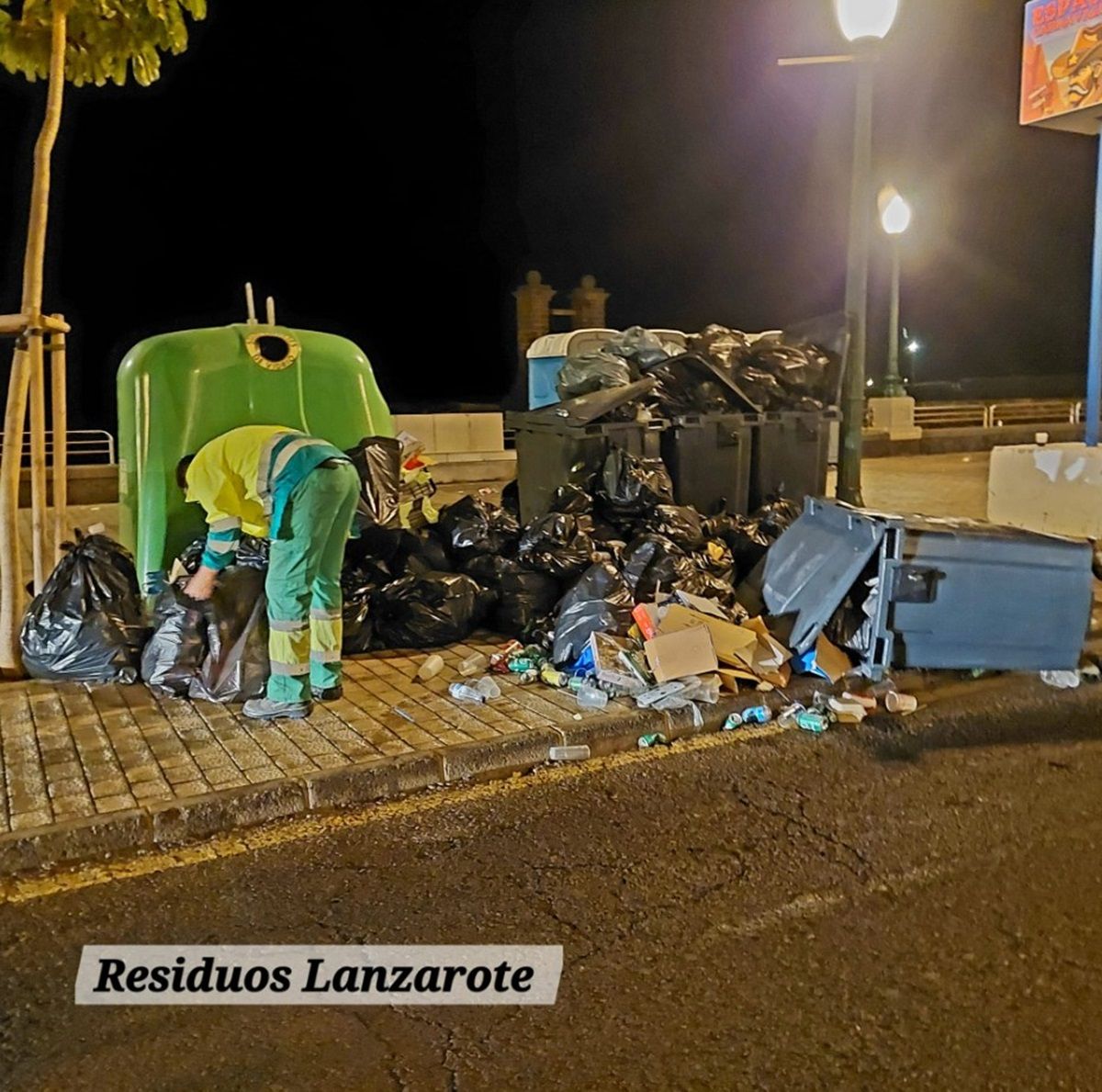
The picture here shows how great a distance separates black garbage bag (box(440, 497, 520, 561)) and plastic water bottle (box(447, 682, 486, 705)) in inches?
46.1

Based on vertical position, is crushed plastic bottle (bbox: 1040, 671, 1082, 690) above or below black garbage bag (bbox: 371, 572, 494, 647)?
below

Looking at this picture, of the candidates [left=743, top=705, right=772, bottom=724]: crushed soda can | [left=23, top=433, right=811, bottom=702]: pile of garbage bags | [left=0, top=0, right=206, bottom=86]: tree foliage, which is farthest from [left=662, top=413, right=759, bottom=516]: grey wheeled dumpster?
[left=0, top=0, right=206, bottom=86]: tree foliage

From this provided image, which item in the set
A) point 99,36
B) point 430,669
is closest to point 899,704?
point 430,669

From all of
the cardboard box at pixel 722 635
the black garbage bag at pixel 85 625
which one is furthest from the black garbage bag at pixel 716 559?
the black garbage bag at pixel 85 625

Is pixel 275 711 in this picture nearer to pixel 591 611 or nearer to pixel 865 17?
pixel 591 611

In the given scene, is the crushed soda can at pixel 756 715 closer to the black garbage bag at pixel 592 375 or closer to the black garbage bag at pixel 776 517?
the black garbage bag at pixel 776 517

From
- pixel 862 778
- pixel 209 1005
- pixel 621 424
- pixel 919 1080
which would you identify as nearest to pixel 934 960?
pixel 919 1080

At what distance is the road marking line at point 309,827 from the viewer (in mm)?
3244

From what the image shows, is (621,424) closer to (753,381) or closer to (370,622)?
(753,381)

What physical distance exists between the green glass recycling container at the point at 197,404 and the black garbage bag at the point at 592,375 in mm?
1793

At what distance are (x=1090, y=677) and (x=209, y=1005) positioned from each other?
452 centimetres

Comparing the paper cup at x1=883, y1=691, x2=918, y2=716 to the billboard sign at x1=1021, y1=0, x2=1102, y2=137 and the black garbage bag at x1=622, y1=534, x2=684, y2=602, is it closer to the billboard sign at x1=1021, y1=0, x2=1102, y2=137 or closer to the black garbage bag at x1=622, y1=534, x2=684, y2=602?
the black garbage bag at x1=622, y1=534, x2=684, y2=602

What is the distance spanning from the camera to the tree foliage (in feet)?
16.4

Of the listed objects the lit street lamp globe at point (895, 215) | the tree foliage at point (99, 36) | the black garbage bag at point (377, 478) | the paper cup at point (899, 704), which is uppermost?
the lit street lamp globe at point (895, 215)
